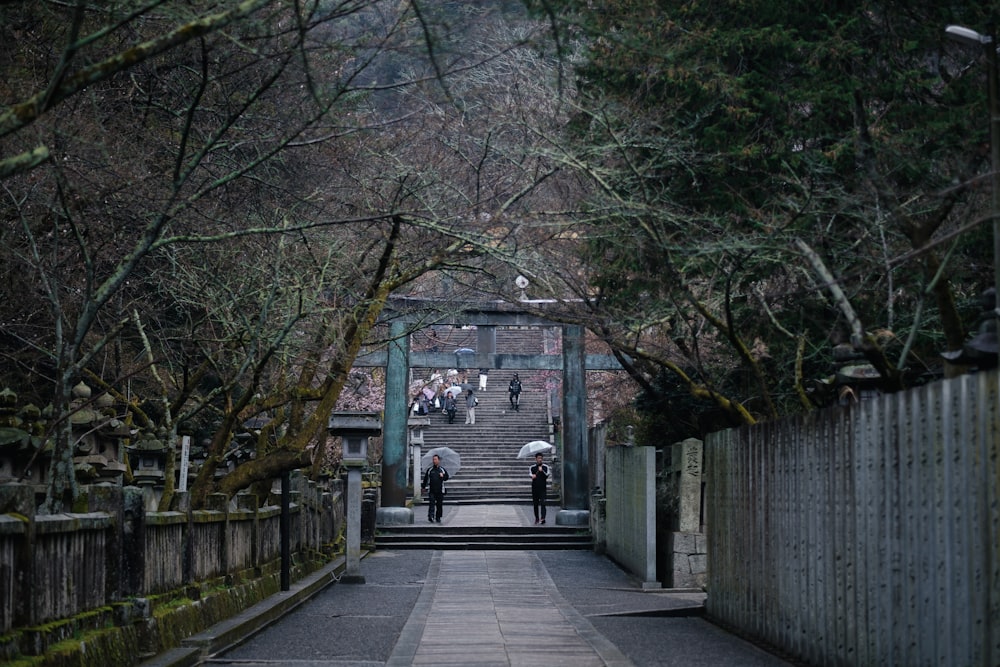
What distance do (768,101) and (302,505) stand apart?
1028cm

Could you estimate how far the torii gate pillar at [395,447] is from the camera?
33.1 meters

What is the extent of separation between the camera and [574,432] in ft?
113

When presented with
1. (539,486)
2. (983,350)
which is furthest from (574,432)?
(983,350)

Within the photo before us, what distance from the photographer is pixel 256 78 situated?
49.8 ft

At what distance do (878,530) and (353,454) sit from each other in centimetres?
1365

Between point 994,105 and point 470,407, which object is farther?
point 470,407

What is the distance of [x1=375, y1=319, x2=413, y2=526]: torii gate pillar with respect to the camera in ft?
109

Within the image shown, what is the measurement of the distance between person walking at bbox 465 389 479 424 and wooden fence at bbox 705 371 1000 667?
134 feet

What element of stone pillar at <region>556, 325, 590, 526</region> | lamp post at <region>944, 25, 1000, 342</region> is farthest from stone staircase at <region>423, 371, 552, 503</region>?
lamp post at <region>944, 25, 1000, 342</region>

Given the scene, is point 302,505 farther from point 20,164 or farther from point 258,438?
point 20,164

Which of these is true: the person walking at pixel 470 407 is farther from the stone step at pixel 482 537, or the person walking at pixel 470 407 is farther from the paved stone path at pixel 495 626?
the paved stone path at pixel 495 626

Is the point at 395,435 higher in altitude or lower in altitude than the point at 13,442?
higher

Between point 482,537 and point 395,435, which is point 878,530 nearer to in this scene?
point 482,537

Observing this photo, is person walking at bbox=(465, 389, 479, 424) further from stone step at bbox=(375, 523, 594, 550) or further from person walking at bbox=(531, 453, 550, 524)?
stone step at bbox=(375, 523, 594, 550)
